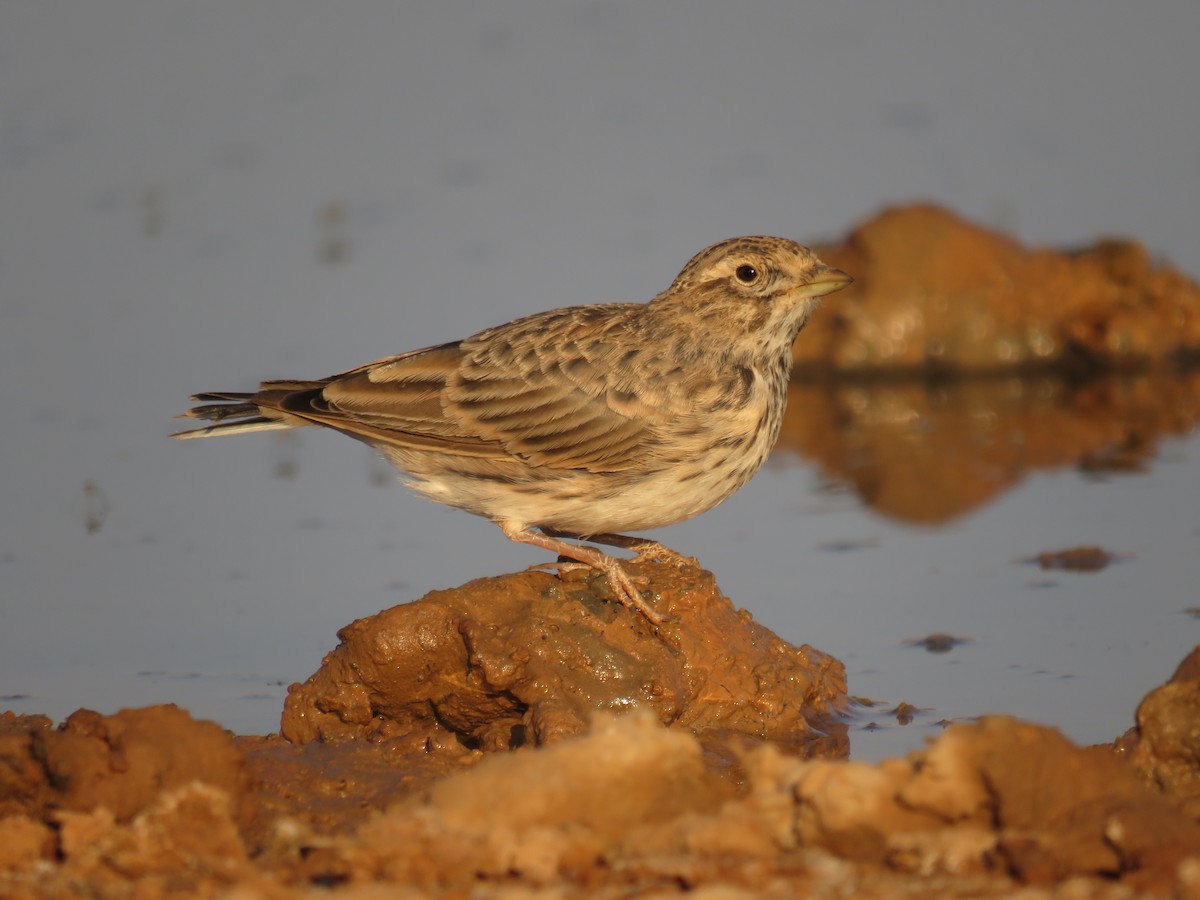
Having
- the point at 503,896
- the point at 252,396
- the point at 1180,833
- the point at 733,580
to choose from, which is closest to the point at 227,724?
the point at 252,396

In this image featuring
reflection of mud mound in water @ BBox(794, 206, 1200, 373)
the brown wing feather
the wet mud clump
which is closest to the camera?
the wet mud clump

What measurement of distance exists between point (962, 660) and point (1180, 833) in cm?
363

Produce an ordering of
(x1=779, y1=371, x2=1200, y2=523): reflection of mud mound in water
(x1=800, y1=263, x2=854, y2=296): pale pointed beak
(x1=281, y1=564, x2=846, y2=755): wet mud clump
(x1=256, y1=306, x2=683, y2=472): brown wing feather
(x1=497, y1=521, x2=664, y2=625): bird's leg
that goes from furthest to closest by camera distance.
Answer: (x1=779, y1=371, x2=1200, y2=523): reflection of mud mound in water → (x1=800, y1=263, x2=854, y2=296): pale pointed beak → (x1=256, y1=306, x2=683, y2=472): brown wing feather → (x1=497, y1=521, x2=664, y2=625): bird's leg → (x1=281, y1=564, x2=846, y2=755): wet mud clump

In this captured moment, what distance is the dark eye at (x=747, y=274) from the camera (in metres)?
8.43

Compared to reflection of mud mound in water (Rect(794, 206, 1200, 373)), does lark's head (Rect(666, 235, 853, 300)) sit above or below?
below

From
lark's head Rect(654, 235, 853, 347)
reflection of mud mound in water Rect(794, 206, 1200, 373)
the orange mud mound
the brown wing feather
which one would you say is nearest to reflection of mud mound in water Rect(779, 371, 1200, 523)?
reflection of mud mound in water Rect(794, 206, 1200, 373)

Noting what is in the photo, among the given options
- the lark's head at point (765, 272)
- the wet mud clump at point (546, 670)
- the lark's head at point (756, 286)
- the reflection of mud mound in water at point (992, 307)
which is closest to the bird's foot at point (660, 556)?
the wet mud clump at point (546, 670)

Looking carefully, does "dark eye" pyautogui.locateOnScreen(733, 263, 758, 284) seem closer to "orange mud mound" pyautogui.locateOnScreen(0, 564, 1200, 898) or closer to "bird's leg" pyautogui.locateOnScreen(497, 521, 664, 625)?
"bird's leg" pyautogui.locateOnScreen(497, 521, 664, 625)

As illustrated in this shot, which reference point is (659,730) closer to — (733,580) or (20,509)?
(733,580)

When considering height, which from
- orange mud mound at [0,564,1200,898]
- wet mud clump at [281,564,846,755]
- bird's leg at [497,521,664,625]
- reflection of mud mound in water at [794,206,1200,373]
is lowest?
orange mud mound at [0,564,1200,898]

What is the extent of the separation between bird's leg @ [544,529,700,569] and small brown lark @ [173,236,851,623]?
0.01 meters

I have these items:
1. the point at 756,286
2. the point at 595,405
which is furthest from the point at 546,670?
the point at 756,286

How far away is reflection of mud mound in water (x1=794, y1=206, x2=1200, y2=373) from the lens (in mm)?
13688

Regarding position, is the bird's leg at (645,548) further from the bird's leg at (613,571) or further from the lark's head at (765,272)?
the lark's head at (765,272)
